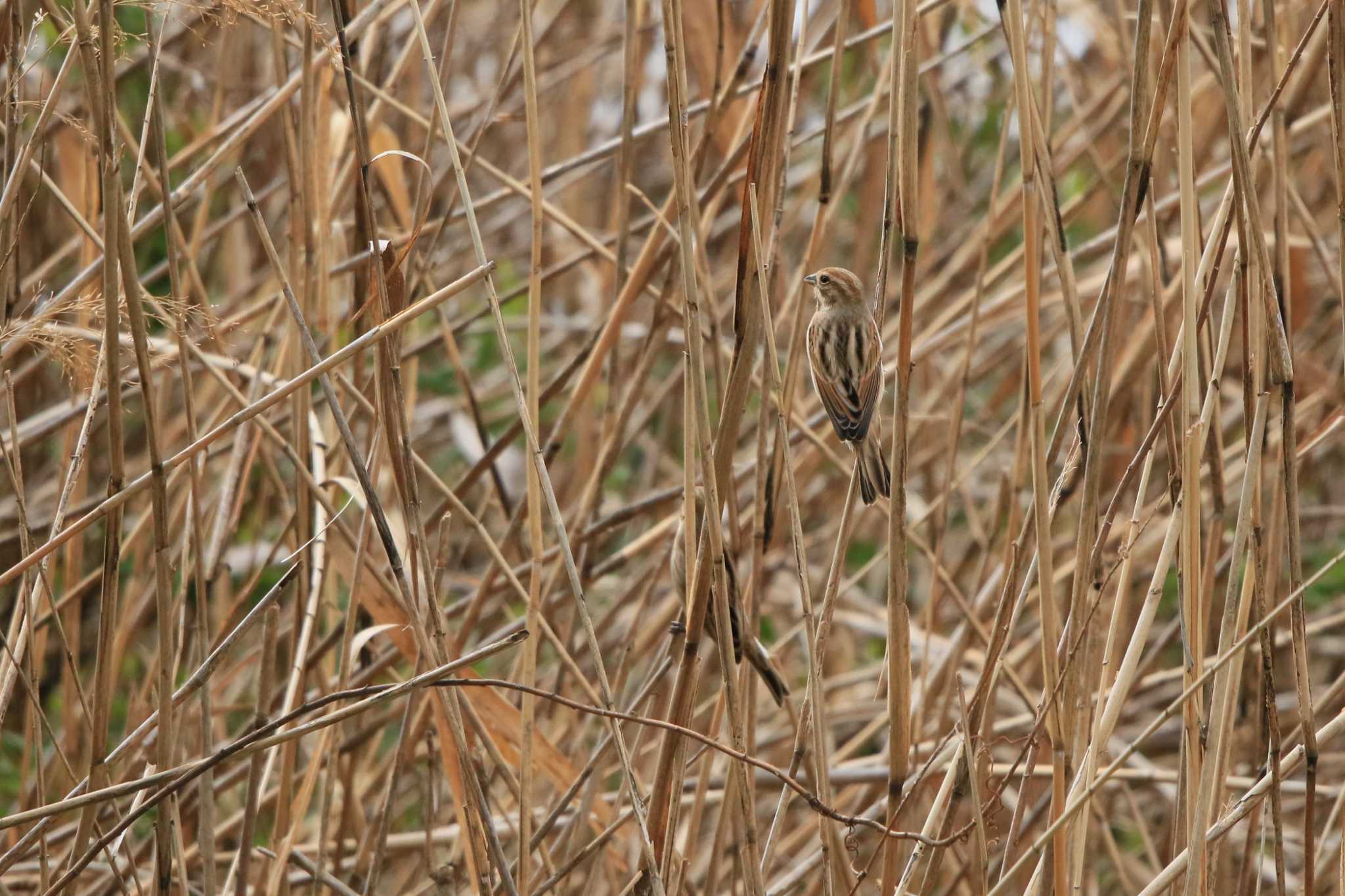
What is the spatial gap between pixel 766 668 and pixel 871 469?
0.46m

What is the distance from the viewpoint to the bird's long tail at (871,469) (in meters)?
2.17

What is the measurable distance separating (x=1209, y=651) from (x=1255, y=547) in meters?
1.52

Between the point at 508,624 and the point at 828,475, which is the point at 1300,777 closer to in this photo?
the point at 828,475

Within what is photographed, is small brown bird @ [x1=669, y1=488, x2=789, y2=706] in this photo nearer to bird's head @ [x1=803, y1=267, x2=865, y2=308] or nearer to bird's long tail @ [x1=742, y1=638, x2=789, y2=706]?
bird's long tail @ [x1=742, y1=638, x2=789, y2=706]

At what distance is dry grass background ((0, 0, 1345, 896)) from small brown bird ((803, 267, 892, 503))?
4.4 inches

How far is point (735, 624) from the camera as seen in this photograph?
2.02 metres

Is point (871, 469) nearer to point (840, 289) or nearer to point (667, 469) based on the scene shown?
point (840, 289)

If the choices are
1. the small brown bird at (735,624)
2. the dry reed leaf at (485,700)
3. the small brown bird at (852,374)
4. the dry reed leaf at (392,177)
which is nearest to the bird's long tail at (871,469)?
the small brown bird at (852,374)

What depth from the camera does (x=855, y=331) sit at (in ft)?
8.21

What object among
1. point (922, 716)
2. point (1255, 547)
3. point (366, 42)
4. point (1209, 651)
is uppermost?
point (366, 42)

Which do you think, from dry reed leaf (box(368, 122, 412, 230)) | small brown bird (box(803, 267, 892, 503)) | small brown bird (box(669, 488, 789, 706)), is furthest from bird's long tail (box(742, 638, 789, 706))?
dry reed leaf (box(368, 122, 412, 230))

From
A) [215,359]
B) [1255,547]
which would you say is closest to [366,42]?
[215,359]

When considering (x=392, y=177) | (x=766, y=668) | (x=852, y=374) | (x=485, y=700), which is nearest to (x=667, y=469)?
(x=392, y=177)

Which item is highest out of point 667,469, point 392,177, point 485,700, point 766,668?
point 392,177
